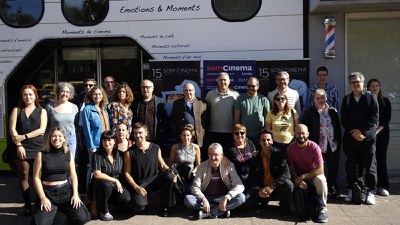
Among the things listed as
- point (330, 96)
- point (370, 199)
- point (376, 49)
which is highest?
point (376, 49)

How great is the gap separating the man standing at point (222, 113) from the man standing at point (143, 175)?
97cm

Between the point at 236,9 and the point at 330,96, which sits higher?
the point at 236,9

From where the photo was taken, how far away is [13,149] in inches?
209

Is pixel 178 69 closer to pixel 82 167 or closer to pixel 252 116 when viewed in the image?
pixel 252 116

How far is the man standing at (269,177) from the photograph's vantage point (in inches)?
201

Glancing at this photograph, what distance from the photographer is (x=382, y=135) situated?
592cm

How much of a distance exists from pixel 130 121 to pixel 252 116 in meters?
1.67

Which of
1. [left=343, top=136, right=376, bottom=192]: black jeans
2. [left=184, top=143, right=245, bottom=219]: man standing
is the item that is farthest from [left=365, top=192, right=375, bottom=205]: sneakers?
[left=184, top=143, right=245, bottom=219]: man standing

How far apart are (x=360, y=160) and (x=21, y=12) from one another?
19.1 ft

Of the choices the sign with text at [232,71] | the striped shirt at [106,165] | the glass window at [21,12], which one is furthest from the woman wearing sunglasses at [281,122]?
the glass window at [21,12]

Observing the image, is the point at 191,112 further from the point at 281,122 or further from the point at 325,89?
the point at 325,89

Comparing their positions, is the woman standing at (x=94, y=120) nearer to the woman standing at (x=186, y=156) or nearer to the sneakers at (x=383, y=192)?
the woman standing at (x=186, y=156)

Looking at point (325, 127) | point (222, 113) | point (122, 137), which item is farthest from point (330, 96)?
point (122, 137)

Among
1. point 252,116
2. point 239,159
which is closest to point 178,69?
point 252,116
